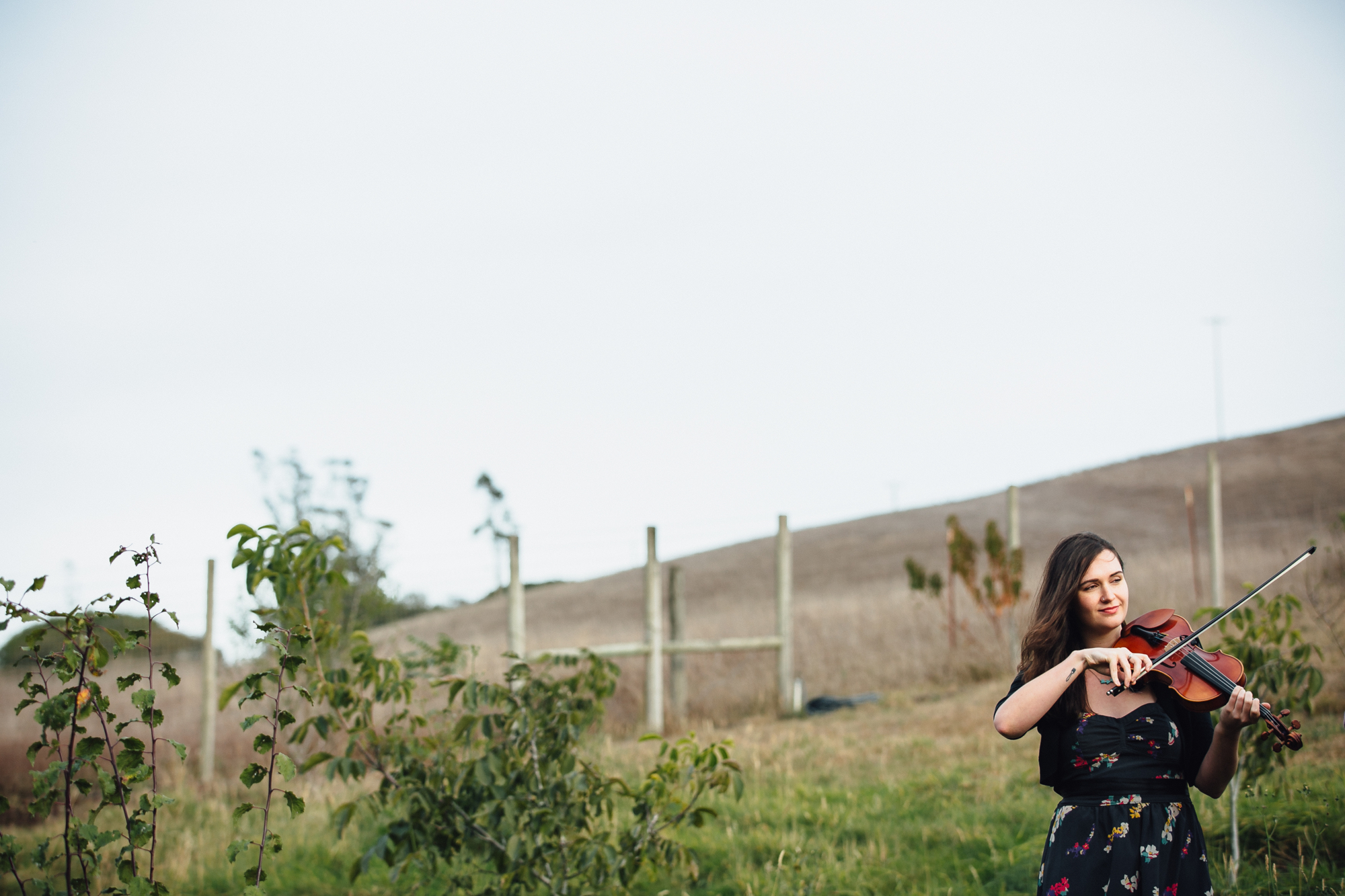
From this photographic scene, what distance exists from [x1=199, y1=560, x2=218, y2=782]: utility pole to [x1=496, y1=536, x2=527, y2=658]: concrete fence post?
2827mm

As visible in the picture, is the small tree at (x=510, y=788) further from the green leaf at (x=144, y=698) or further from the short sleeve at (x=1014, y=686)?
the short sleeve at (x=1014, y=686)

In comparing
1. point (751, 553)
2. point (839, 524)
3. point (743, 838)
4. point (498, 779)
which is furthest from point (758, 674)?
point (839, 524)

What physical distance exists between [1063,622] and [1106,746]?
0.97 feet

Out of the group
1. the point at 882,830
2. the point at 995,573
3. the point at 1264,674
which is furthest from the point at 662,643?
the point at 1264,674

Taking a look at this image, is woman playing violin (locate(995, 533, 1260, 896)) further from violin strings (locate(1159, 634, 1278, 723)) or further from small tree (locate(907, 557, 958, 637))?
small tree (locate(907, 557, 958, 637))

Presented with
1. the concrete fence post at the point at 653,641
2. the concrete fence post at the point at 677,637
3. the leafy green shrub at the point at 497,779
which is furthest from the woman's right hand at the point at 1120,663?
the concrete fence post at the point at 677,637

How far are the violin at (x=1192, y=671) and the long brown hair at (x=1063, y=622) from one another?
147 mm

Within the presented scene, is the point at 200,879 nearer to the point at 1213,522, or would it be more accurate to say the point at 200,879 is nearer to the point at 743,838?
the point at 743,838

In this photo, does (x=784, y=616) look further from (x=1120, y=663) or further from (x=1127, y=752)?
(x=1120, y=663)

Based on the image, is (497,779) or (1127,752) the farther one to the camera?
(497,779)

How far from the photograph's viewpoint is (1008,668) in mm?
11023

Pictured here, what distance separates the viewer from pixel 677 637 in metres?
10.9

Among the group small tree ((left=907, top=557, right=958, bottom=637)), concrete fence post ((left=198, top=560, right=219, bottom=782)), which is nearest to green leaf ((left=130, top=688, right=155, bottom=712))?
concrete fence post ((left=198, top=560, right=219, bottom=782))

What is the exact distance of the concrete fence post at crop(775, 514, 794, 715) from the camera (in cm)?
1071
